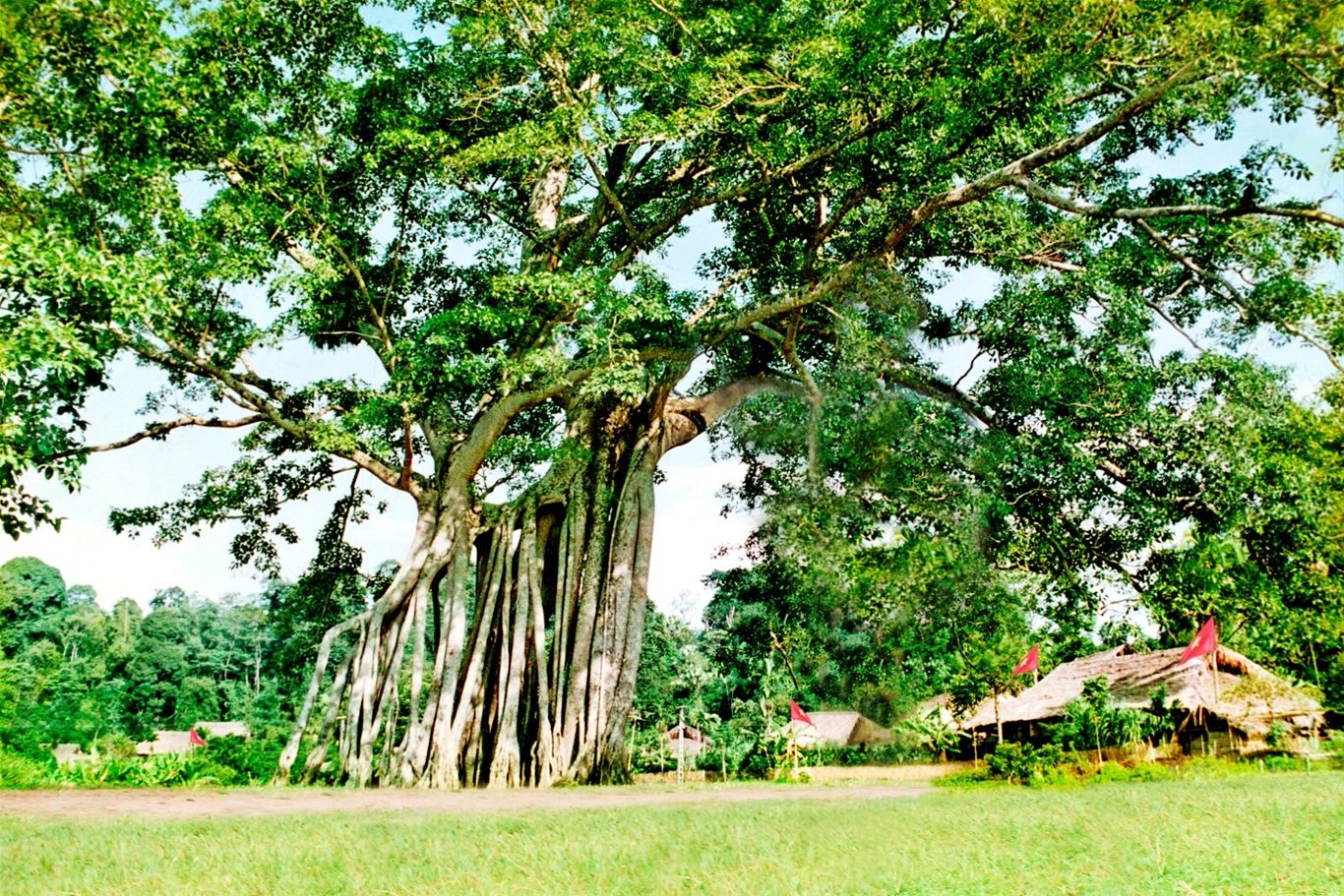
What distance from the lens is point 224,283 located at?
8797mm

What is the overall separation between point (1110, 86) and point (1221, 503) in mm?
4015

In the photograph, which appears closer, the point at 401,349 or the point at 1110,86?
the point at 1110,86

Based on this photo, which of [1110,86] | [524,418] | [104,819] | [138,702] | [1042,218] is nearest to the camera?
[104,819]

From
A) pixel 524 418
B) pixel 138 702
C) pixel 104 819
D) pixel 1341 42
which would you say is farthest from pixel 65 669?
pixel 1341 42

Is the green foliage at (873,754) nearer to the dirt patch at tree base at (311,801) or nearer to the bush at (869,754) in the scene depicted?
the bush at (869,754)

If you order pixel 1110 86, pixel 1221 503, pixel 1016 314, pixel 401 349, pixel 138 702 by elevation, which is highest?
pixel 1110 86

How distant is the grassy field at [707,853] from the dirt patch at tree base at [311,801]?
2.37 feet

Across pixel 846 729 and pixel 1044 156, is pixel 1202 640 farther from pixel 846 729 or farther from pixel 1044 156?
pixel 846 729

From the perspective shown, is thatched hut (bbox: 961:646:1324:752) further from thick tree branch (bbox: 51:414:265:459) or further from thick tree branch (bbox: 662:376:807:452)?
thick tree branch (bbox: 51:414:265:459)

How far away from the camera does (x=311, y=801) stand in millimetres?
6996

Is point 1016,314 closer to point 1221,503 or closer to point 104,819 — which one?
point 1221,503

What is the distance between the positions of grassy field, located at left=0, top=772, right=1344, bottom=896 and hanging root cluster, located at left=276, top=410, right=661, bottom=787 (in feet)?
14.3

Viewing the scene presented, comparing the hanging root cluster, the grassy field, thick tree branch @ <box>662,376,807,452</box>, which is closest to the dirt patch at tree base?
the grassy field

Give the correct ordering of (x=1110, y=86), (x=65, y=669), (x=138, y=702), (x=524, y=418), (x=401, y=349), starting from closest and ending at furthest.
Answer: (x=1110, y=86)
(x=401, y=349)
(x=524, y=418)
(x=65, y=669)
(x=138, y=702)
